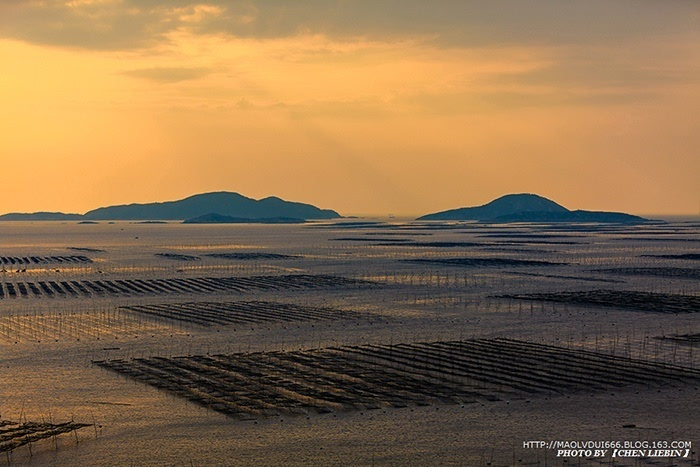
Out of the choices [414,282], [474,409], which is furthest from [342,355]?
[414,282]

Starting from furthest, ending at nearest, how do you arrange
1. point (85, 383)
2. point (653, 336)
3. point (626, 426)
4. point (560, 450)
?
point (653, 336) → point (85, 383) → point (626, 426) → point (560, 450)

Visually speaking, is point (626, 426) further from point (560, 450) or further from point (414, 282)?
point (414, 282)

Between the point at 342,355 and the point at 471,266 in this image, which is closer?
the point at 342,355

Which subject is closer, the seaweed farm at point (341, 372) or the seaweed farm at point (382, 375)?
the seaweed farm at point (341, 372)

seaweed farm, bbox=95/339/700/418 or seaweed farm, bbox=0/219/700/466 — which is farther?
seaweed farm, bbox=95/339/700/418

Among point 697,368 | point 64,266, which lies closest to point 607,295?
point 697,368

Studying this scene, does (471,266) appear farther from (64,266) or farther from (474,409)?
(474,409)

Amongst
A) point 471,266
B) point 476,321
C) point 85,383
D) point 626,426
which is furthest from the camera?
point 471,266

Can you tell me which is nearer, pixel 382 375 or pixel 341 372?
pixel 382 375
